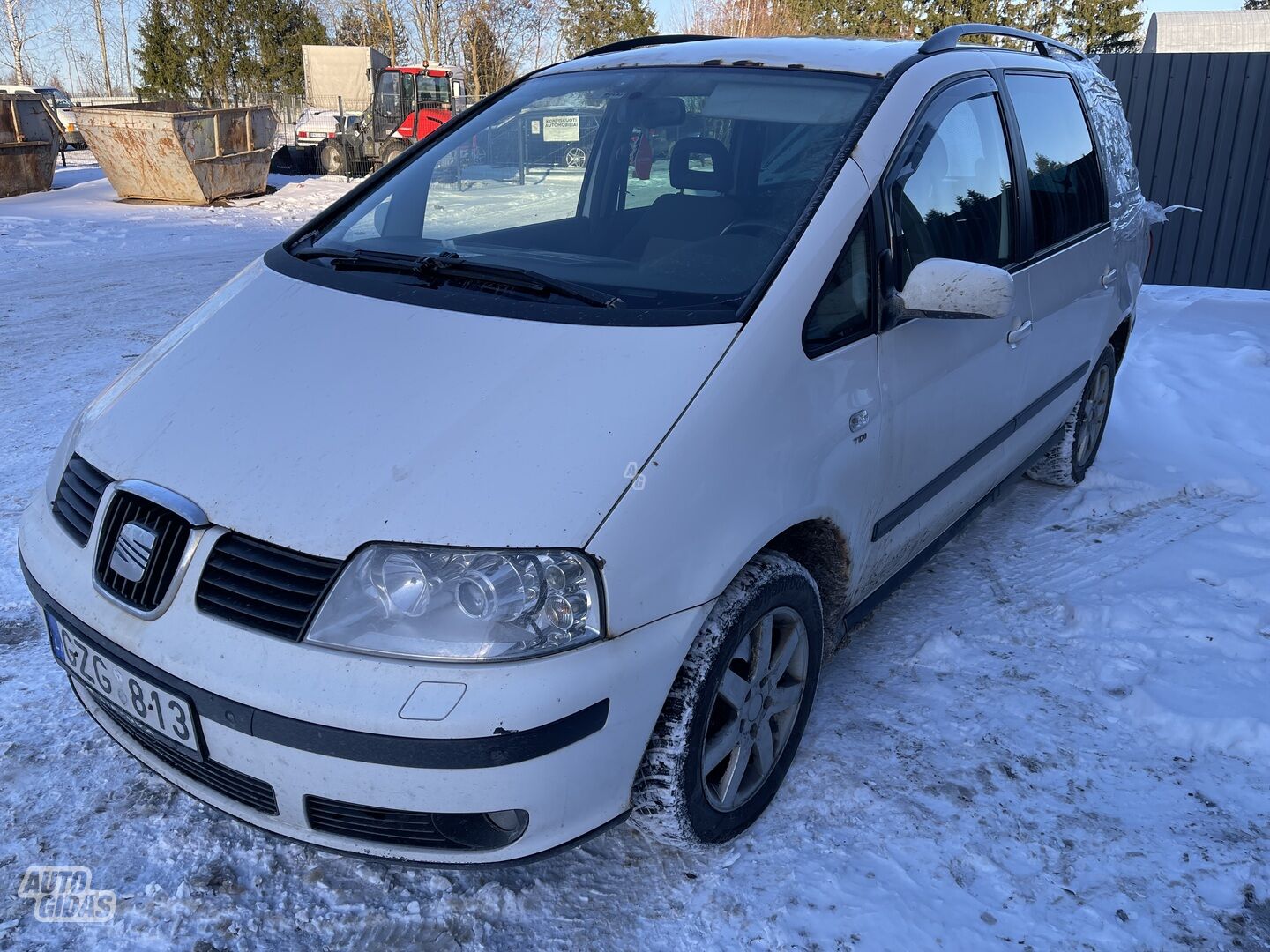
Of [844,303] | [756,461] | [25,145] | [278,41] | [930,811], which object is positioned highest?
[278,41]

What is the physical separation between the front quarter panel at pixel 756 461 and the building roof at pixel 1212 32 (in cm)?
1954

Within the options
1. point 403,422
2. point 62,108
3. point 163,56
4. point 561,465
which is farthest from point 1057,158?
point 163,56

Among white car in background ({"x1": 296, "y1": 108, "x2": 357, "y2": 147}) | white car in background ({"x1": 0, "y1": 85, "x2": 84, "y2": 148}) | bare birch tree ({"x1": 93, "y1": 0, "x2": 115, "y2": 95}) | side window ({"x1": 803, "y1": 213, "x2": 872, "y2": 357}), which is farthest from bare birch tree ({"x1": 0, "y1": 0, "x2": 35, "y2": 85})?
side window ({"x1": 803, "y1": 213, "x2": 872, "y2": 357})

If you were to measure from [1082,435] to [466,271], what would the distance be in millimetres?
3169

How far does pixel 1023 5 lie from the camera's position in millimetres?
26922

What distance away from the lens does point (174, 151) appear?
44.8ft

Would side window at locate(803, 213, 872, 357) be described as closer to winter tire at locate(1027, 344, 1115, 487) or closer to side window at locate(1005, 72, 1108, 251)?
side window at locate(1005, 72, 1108, 251)

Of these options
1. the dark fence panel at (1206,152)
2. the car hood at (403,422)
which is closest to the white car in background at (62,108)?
the dark fence panel at (1206,152)

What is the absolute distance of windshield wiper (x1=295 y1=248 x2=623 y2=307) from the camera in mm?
2318

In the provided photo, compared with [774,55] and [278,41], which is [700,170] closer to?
[774,55]

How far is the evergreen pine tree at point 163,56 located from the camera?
127ft

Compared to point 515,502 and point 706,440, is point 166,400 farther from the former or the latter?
point 706,440

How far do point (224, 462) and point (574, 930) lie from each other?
1.20 meters

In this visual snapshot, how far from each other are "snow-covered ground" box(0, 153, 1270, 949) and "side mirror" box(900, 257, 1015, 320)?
1161 mm
